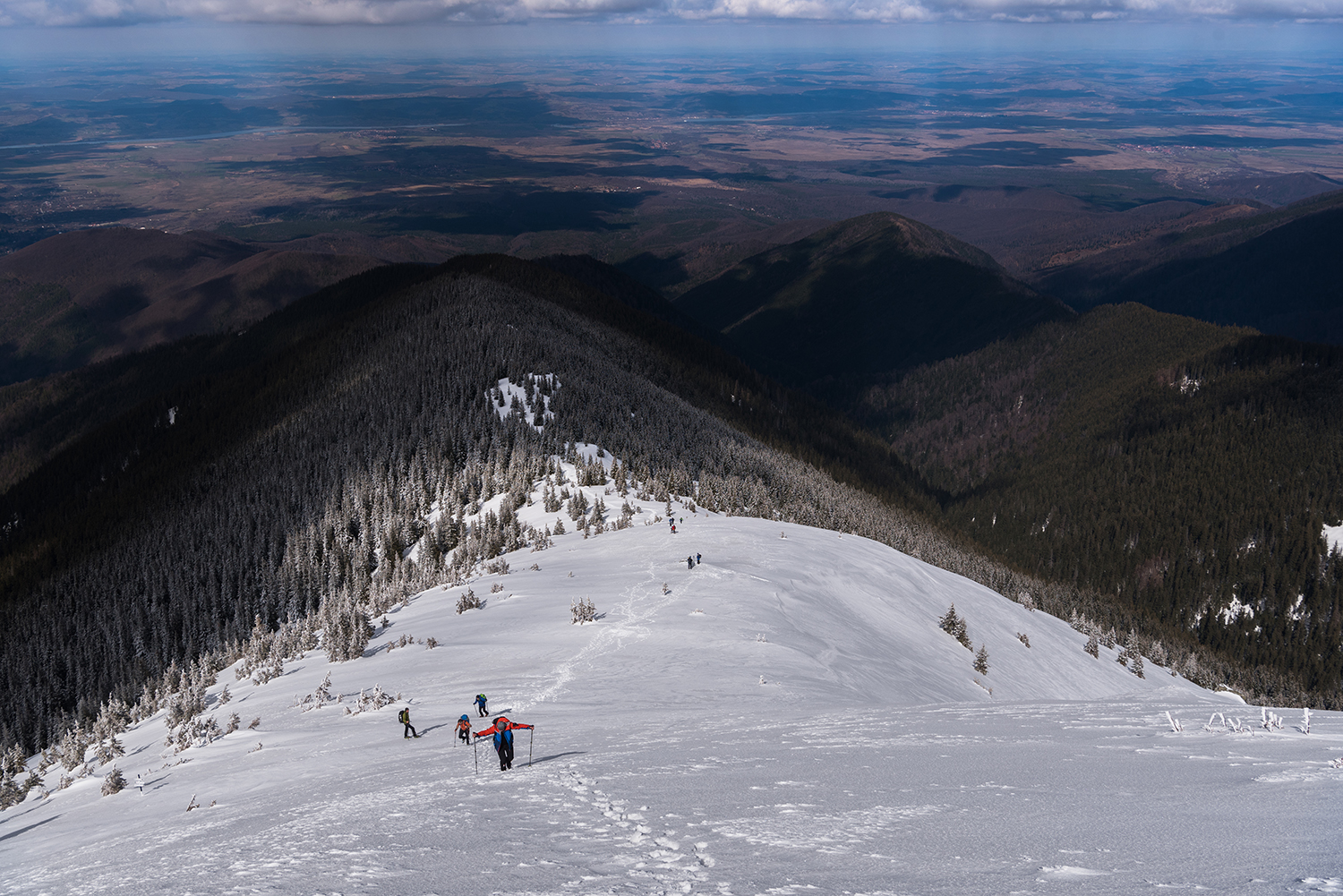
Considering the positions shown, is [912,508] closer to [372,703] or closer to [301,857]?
[372,703]

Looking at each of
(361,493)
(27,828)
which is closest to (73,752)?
(27,828)

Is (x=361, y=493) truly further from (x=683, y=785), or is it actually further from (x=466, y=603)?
(x=683, y=785)

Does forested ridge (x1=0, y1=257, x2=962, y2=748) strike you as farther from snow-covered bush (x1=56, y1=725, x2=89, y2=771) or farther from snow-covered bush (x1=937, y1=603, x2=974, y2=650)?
snow-covered bush (x1=937, y1=603, x2=974, y2=650)

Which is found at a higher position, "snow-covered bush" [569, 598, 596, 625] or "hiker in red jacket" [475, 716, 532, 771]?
"hiker in red jacket" [475, 716, 532, 771]

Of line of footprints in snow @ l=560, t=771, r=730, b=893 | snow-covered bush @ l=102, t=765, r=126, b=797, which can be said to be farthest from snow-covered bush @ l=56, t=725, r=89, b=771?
line of footprints in snow @ l=560, t=771, r=730, b=893

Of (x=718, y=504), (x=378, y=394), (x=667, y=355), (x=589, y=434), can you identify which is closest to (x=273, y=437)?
(x=378, y=394)

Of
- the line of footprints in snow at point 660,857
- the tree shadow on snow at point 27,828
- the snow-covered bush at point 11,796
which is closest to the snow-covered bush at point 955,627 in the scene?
the line of footprints in snow at point 660,857
